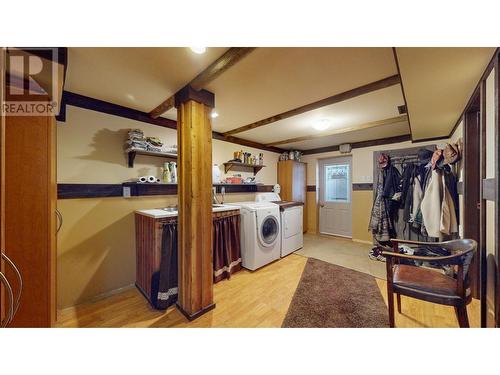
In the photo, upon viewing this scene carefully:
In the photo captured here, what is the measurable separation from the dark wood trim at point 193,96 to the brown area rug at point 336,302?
206 cm

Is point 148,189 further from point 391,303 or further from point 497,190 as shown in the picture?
point 497,190

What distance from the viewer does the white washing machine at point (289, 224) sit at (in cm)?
305

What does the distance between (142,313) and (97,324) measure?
333 mm

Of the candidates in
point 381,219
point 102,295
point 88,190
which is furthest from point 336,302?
point 88,190

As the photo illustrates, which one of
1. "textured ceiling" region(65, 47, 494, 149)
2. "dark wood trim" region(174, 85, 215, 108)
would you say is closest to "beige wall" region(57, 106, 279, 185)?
"textured ceiling" region(65, 47, 494, 149)

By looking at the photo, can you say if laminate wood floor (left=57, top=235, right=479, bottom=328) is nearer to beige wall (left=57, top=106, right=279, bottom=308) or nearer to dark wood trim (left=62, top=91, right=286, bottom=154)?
beige wall (left=57, top=106, right=279, bottom=308)

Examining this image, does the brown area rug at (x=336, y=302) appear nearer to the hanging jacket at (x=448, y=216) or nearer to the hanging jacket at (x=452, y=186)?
the hanging jacket at (x=448, y=216)

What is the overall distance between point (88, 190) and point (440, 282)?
3.11 meters

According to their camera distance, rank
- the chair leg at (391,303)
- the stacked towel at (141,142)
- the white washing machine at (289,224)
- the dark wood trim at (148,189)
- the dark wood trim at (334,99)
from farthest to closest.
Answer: the white washing machine at (289,224) → the dark wood trim at (148,189) → the stacked towel at (141,142) → the dark wood trim at (334,99) → the chair leg at (391,303)

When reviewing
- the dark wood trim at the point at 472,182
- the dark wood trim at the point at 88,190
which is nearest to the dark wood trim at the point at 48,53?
the dark wood trim at the point at 88,190

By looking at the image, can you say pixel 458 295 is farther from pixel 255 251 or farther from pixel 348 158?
pixel 348 158

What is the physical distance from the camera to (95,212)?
6.35 ft

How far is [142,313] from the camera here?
5.66 ft
